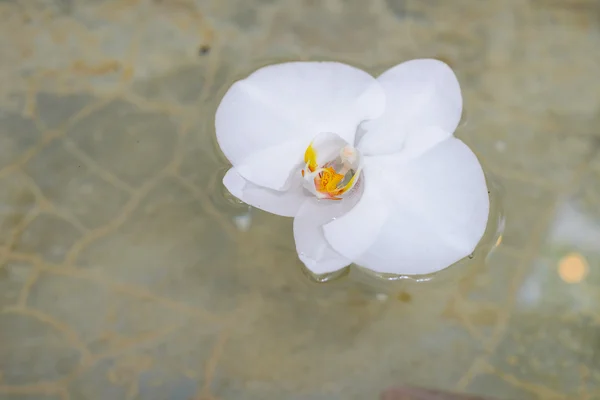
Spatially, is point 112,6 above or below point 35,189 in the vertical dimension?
above

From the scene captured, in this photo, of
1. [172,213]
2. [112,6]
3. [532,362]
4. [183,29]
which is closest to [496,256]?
[532,362]

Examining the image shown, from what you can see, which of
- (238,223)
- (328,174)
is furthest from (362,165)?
(238,223)

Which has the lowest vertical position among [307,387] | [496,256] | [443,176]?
[307,387]

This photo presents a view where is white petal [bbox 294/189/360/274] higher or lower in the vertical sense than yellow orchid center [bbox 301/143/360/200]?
lower

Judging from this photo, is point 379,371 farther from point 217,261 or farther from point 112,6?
point 112,6

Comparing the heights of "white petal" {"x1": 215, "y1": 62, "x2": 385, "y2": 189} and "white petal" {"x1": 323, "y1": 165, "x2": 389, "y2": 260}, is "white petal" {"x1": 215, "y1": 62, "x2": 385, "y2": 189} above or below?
above
